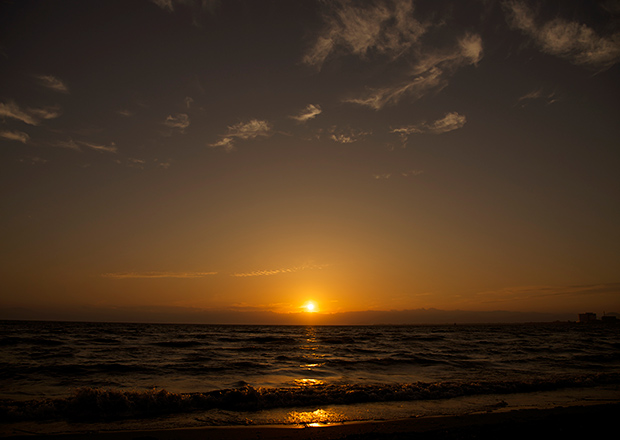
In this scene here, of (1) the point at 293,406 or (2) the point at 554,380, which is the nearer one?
(1) the point at 293,406

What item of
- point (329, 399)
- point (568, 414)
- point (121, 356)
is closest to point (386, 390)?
point (329, 399)

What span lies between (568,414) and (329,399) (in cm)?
727

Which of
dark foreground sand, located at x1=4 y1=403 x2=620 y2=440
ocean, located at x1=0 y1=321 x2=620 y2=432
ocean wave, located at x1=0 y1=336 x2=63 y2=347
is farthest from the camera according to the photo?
ocean wave, located at x1=0 y1=336 x2=63 y2=347

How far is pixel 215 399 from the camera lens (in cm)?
1198

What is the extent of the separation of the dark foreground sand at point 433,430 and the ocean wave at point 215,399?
216 centimetres

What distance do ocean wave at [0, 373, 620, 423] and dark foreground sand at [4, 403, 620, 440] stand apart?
85.0 inches

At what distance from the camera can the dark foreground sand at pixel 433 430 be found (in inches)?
316

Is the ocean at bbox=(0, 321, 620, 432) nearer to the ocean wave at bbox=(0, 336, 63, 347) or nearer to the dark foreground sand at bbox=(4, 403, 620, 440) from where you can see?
the dark foreground sand at bbox=(4, 403, 620, 440)

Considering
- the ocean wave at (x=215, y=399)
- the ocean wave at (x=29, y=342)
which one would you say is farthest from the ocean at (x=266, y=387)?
the ocean wave at (x=29, y=342)

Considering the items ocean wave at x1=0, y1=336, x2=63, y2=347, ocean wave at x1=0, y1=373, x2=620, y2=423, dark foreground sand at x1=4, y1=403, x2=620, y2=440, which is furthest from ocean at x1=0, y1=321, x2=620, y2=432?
ocean wave at x1=0, y1=336, x2=63, y2=347

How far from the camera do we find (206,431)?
888 centimetres

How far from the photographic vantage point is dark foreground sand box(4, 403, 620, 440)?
8031 millimetres

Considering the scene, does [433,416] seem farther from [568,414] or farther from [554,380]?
[554,380]

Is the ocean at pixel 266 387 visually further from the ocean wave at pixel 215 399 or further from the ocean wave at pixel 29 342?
the ocean wave at pixel 29 342
